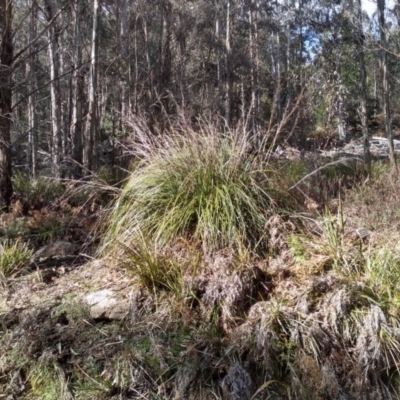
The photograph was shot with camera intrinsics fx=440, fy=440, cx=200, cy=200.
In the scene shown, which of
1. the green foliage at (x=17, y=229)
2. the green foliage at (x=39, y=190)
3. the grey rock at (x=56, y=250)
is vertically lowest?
the grey rock at (x=56, y=250)

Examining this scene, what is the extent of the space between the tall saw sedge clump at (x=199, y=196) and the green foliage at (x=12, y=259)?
86 cm

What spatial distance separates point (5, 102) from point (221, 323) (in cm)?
437

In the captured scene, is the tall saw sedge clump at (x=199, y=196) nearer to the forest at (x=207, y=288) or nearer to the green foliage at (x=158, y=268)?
the forest at (x=207, y=288)

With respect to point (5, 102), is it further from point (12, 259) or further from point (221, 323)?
point (221, 323)

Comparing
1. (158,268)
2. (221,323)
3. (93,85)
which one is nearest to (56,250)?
(158,268)

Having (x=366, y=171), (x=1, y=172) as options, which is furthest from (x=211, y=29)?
(x=1, y=172)

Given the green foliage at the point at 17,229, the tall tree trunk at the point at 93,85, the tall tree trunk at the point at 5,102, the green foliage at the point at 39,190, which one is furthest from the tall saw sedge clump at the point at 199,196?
the tall tree trunk at the point at 93,85

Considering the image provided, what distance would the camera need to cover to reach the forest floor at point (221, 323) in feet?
9.34

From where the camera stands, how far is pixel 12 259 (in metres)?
4.11

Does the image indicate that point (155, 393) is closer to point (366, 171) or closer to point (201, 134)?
point (201, 134)

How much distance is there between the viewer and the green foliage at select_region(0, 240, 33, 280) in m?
4.03

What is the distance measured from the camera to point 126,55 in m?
13.1

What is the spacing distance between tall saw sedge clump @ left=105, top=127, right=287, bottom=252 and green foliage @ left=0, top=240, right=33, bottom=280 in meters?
0.86

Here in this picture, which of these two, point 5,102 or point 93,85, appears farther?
point 93,85
